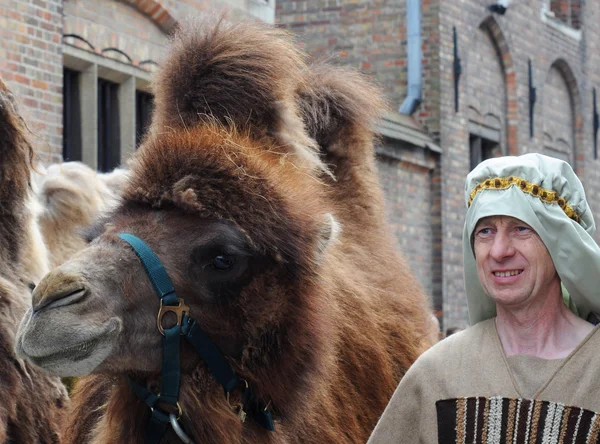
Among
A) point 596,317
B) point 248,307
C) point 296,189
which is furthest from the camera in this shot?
point 296,189

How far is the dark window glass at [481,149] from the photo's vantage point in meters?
17.5

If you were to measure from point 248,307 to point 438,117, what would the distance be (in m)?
13.1

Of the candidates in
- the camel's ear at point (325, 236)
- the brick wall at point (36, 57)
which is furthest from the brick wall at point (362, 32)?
the camel's ear at point (325, 236)

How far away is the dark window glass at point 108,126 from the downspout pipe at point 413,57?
6.19m

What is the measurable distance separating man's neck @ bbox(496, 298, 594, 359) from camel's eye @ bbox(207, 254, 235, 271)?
77 cm

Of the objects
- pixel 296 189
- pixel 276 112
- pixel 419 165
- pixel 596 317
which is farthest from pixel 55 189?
pixel 419 165

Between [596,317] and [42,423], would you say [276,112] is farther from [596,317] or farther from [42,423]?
[596,317]

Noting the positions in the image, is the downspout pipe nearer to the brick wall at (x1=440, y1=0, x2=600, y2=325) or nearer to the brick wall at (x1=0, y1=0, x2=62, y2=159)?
the brick wall at (x1=440, y1=0, x2=600, y2=325)

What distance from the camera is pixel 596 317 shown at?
9.89 ft

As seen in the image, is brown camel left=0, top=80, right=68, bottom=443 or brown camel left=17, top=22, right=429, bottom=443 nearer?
brown camel left=17, top=22, right=429, bottom=443

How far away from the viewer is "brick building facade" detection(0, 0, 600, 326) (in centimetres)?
960

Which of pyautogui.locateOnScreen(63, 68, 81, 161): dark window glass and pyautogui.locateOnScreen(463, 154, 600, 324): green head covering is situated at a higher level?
pyautogui.locateOnScreen(63, 68, 81, 161): dark window glass

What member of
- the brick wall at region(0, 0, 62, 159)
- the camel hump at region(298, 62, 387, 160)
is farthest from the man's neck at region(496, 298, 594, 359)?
the brick wall at region(0, 0, 62, 159)

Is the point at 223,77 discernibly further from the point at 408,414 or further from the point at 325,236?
the point at 408,414
